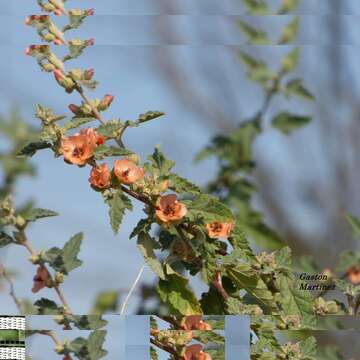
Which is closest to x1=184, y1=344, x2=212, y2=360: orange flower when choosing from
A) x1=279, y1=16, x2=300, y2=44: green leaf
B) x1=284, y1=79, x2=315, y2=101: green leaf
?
x1=284, y1=79, x2=315, y2=101: green leaf

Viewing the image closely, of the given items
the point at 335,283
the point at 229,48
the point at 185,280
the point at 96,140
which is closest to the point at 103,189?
the point at 96,140

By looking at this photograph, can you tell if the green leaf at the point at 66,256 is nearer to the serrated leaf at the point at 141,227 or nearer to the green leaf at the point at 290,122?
the serrated leaf at the point at 141,227

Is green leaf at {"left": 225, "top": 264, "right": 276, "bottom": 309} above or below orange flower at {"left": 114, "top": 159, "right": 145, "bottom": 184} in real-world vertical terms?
below

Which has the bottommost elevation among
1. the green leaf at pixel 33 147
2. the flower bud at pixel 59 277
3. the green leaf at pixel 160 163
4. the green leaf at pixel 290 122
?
the flower bud at pixel 59 277

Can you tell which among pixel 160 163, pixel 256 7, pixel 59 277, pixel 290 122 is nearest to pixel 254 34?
pixel 256 7

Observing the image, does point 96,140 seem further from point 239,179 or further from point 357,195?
point 357,195

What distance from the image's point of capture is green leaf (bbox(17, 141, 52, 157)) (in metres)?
1.93

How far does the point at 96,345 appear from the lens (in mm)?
1993

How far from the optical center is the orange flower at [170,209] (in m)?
1.89

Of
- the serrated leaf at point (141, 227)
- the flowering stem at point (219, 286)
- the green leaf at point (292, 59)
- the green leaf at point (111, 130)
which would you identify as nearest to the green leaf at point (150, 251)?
the serrated leaf at point (141, 227)

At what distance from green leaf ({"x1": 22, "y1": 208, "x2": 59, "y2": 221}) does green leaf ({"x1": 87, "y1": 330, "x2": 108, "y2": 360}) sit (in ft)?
0.89

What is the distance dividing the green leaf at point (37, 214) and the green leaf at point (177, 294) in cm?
28

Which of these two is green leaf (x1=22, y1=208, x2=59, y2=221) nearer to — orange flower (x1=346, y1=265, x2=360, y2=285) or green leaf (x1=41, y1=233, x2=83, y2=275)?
green leaf (x1=41, y1=233, x2=83, y2=275)

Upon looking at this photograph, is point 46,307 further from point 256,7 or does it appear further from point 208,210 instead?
point 256,7
